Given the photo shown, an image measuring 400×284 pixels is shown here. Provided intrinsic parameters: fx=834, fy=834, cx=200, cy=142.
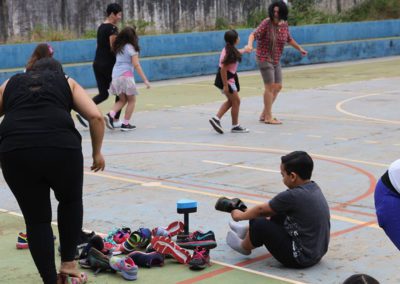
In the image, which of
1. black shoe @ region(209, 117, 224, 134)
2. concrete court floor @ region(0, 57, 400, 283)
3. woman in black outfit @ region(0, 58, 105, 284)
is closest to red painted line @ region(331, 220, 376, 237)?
concrete court floor @ region(0, 57, 400, 283)

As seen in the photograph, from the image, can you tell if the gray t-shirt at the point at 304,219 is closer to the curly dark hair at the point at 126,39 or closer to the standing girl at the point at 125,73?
the standing girl at the point at 125,73

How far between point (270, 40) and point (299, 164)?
6952mm

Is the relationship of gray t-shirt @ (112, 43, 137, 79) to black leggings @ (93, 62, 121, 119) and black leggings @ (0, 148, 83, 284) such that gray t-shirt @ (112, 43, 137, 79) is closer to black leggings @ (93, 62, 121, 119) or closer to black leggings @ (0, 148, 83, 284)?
black leggings @ (93, 62, 121, 119)

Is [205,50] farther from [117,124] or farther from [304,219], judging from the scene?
[304,219]

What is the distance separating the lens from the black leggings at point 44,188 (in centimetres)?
497

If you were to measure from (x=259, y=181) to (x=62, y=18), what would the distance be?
14414mm

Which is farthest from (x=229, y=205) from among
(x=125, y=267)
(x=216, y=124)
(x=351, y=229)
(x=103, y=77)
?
(x=103, y=77)

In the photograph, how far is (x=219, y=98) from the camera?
1631 centimetres

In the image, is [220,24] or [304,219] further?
[220,24]

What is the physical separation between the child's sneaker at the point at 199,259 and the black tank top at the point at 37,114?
49.2 inches

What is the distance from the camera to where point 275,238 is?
5750 mm

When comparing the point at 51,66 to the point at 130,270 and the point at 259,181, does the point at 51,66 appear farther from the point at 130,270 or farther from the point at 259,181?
the point at 259,181

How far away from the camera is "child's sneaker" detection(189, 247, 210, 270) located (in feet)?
18.9

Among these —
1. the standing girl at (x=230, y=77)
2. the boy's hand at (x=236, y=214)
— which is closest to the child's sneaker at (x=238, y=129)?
the standing girl at (x=230, y=77)
